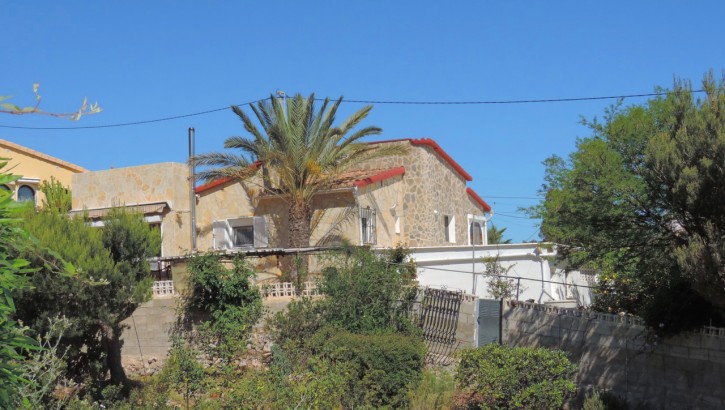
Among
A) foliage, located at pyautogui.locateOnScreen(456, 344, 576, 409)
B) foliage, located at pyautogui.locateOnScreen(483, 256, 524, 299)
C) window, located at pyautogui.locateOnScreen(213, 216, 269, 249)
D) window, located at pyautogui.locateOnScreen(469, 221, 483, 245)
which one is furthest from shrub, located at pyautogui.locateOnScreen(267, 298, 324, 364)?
window, located at pyautogui.locateOnScreen(469, 221, 483, 245)

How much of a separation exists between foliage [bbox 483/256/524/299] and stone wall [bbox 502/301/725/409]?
2380 mm

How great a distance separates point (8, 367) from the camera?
3176mm

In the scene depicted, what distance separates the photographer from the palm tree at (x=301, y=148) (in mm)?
21703

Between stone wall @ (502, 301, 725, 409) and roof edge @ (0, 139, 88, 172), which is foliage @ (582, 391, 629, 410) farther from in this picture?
roof edge @ (0, 139, 88, 172)

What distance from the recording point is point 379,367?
605 inches

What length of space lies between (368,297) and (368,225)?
5030mm

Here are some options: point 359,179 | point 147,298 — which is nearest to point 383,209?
point 359,179

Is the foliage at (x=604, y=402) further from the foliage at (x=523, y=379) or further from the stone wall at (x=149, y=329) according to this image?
the stone wall at (x=149, y=329)

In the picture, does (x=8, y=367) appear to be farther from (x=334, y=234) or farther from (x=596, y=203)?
(x=334, y=234)

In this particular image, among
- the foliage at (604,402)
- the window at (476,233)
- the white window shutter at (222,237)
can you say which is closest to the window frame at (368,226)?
the white window shutter at (222,237)

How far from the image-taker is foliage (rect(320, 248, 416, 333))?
18.3 m

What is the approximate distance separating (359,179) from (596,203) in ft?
31.3

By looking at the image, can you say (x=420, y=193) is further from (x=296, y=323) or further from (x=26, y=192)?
(x=26, y=192)

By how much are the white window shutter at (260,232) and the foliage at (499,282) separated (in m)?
6.99
